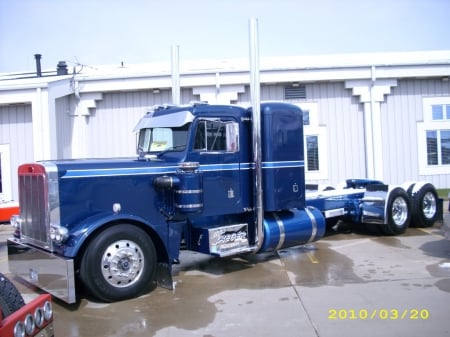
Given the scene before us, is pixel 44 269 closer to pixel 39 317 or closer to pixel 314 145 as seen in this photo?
pixel 39 317

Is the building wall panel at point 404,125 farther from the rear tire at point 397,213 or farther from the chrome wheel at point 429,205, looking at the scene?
the rear tire at point 397,213

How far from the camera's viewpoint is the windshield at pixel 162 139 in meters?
6.97

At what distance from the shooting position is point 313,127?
15.0 m

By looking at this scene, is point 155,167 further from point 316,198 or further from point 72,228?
point 316,198

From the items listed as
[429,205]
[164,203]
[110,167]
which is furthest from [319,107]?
[110,167]

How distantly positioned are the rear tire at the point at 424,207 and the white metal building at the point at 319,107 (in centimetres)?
356

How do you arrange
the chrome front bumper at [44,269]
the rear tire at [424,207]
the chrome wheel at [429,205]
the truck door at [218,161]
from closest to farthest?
1. the chrome front bumper at [44,269]
2. the truck door at [218,161]
3. the rear tire at [424,207]
4. the chrome wheel at [429,205]

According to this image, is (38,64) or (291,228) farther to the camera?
(38,64)

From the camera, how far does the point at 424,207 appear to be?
1108 centimetres

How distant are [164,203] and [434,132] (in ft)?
38.1

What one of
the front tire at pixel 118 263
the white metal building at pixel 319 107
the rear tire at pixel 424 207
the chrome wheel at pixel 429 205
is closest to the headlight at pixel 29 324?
the front tire at pixel 118 263

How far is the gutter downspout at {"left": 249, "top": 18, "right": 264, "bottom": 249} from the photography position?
23.7 feet

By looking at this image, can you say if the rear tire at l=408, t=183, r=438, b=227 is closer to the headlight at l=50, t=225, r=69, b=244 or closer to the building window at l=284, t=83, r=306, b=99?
the building window at l=284, t=83, r=306, b=99

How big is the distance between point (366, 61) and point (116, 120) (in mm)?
8099
